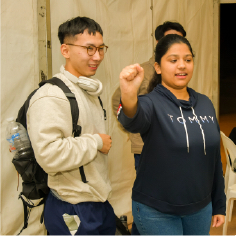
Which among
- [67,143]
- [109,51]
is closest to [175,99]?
[67,143]

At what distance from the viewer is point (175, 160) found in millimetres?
1133

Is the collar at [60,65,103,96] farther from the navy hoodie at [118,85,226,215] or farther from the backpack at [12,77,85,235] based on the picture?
the navy hoodie at [118,85,226,215]

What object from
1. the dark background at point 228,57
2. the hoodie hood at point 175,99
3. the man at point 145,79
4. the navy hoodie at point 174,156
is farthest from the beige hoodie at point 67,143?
the dark background at point 228,57

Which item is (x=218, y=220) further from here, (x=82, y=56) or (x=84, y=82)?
(x=82, y=56)

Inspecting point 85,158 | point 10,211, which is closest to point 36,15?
point 85,158

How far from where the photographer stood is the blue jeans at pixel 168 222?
1136 millimetres

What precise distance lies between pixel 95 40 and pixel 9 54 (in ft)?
2.25

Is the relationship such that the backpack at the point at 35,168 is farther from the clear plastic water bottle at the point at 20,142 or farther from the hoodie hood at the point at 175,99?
the hoodie hood at the point at 175,99

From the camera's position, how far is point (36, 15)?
1.88m

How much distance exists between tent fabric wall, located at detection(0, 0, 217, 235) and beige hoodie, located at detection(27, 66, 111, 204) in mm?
569

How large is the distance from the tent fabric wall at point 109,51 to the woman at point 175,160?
1.03 meters

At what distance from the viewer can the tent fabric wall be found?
176 centimetres

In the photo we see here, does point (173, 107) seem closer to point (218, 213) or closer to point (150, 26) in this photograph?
point (218, 213)

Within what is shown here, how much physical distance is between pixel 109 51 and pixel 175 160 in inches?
60.2
